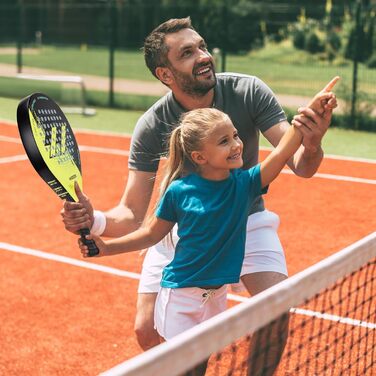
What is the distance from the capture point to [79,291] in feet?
22.5

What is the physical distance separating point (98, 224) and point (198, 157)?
0.70m

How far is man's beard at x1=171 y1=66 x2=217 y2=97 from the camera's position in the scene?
434 cm

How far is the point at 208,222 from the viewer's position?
3.89 m

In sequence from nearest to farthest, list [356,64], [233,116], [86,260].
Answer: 1. [233,116]
2. [86,260]
3. [356,64]

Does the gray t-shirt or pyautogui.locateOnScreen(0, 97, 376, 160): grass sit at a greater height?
the gray t-shirt

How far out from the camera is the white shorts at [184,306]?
13.3 feet

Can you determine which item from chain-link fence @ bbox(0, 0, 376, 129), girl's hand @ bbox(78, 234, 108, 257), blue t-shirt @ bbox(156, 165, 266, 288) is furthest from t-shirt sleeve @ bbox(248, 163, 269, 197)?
chain-link fence @ bbox(0, 0, 376, 129)

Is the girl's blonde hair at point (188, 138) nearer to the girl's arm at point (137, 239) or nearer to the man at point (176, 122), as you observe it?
the girl's arm at point (137, 239)

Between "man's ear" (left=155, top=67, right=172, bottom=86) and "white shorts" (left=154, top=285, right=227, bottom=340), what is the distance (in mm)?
1141

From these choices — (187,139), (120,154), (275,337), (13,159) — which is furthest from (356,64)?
(187,139)

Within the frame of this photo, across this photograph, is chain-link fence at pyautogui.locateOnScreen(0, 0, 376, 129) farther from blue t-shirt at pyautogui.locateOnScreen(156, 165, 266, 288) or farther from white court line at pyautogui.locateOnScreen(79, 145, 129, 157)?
blue t-shirt at pyautogui.locateOnScreen(156, 165, 266, 288)

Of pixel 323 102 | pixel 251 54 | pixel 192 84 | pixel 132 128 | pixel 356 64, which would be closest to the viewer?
pixel 323 102

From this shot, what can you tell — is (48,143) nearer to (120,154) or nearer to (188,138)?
(188,138)

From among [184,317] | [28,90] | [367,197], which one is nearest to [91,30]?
[28,90]
